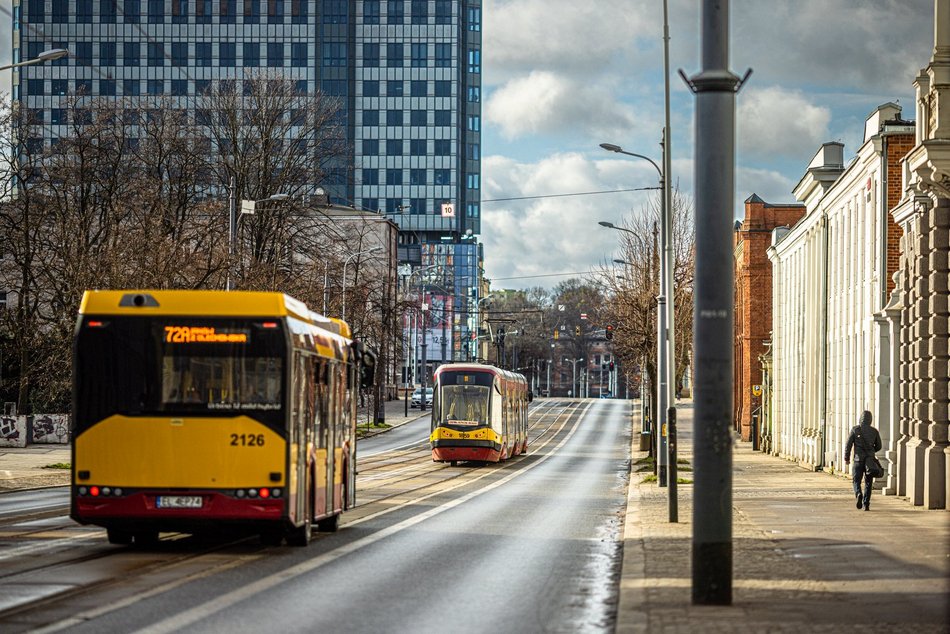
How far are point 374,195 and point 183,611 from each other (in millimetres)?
144217

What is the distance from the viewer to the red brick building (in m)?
76.9

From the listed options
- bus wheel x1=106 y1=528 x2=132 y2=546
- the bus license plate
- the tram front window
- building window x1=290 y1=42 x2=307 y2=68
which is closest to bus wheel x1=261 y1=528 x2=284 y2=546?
the bus license plate

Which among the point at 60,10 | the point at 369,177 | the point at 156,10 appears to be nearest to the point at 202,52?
the point at 156,10

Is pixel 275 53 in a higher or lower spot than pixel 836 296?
higher

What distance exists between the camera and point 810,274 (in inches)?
2031

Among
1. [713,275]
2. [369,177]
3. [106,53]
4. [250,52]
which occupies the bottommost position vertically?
[713,275]

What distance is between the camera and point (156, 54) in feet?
480

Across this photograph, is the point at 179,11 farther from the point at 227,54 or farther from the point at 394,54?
the point at 394,54

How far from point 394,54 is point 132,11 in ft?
82.5

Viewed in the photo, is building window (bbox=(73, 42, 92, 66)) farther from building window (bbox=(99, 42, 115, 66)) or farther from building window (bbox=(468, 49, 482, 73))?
building window (bbox=(468, 49, 482, 73))

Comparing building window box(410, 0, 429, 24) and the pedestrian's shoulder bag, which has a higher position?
building window box(410, 0, 429, 24)

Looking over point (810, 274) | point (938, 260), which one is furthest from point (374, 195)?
point (938, 260)

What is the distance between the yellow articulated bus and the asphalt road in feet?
2.60

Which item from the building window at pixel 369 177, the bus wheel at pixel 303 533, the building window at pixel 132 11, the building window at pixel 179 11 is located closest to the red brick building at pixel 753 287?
the bus wheel at pixel 303 533
